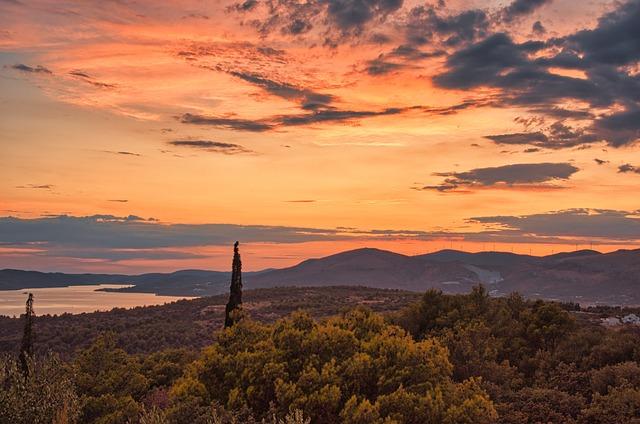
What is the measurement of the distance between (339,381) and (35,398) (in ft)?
20.8

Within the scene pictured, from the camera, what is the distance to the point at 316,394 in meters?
12.9

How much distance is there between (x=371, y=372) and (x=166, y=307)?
248 feet

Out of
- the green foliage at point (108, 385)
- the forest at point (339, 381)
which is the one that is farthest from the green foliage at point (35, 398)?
the green foliage at point (108, 385)

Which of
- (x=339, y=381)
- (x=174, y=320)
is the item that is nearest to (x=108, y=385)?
(x=339, y=381)

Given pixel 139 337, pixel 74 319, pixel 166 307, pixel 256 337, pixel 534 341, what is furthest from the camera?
Answer: pixel 166 307

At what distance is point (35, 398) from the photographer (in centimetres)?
1216

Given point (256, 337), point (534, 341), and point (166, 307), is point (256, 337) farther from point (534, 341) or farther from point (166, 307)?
point (166, 307)

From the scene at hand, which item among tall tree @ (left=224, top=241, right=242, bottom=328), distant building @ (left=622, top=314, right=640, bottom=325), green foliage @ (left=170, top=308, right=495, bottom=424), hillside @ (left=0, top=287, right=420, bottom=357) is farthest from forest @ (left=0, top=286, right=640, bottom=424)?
hillside @ (left=0, top=287, right=420, bottom=357)

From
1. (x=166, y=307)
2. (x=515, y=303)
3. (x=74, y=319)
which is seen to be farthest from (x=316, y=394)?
(x=166, y=307)

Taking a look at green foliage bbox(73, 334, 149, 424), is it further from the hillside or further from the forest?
the hillside

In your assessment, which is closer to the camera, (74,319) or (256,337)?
(256,337)

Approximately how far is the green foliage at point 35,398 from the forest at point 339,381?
30 mm

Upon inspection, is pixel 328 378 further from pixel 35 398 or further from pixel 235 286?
pixel 235 286

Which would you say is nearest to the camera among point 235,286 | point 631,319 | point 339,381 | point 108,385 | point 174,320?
point 339,381
